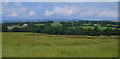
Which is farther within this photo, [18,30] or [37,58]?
[18,30]

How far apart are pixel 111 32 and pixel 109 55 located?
30.9m

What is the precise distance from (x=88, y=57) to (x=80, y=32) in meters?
32.5

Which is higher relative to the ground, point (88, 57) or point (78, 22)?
point (78, 22)

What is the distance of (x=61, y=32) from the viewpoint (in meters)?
46.5

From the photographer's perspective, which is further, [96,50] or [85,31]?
[85,31]

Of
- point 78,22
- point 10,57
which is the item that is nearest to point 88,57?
point 10,57

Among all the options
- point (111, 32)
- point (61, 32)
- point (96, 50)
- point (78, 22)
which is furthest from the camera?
point (78, 22)

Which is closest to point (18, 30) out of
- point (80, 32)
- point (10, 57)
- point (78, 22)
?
point (80, 32)

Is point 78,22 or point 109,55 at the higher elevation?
point 78,22

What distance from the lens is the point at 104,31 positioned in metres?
45.8

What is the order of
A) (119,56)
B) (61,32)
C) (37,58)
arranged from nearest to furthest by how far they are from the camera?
1. (37,58)
2. (119,56)
3. (61,32)

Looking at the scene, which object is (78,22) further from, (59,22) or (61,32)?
(61,32)

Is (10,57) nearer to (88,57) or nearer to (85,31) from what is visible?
(88,57)

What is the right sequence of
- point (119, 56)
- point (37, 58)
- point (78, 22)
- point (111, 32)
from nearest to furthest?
point (37, 58)
point (119, 56)
point (111, 32)
point (78, 22)
